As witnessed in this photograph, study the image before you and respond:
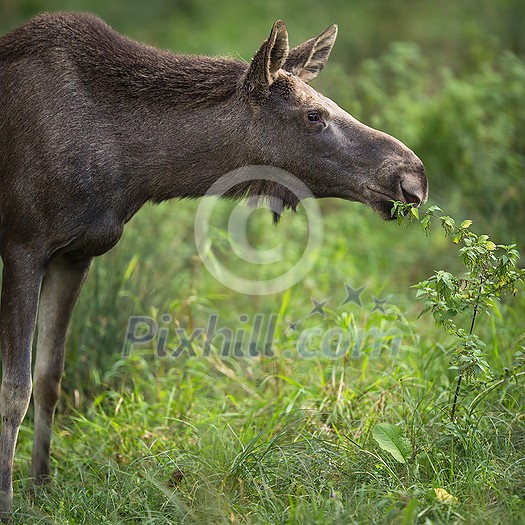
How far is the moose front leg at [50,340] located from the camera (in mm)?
5281

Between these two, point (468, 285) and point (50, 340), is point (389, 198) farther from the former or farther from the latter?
point (50, 340)

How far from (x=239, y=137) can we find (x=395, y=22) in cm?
813

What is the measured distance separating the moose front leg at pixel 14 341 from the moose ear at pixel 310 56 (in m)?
1.80

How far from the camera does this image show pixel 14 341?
4.86 m

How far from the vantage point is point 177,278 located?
23.6 feet

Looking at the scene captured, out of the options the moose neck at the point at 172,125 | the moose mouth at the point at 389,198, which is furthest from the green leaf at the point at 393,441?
the moose neck at the point at 172,125

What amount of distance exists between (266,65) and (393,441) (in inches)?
80.1

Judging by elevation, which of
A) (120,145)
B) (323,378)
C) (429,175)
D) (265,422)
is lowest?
(265,422)

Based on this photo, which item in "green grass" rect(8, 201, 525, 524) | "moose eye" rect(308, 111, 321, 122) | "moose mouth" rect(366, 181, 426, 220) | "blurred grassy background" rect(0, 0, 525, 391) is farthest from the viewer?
"blurred grassy background" rect(0, 0, 525, 391)

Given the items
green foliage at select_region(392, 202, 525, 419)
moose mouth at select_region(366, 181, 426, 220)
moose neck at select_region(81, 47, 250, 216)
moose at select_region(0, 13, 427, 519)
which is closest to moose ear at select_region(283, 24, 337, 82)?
moose at select_region(0, 13, 427, 519)

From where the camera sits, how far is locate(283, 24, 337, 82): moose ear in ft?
17.3

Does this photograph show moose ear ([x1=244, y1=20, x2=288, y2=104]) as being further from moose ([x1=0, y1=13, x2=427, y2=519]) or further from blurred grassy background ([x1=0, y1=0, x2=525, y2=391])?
blurred grassy background ([x1=0, y1=0, x2=525, y2=391])

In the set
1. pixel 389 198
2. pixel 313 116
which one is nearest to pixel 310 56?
pixel 313 116

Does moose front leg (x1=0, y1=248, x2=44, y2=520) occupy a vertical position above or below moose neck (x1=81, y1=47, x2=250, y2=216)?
below
